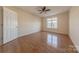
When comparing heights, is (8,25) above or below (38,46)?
above

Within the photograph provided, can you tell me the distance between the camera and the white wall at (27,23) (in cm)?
460

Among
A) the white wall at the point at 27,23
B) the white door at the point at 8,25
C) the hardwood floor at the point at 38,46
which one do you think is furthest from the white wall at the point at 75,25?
the white door at the point at 8,25

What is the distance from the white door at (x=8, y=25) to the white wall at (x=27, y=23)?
399mm

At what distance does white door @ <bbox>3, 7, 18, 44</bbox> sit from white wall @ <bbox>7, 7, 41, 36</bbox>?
0.40 meters

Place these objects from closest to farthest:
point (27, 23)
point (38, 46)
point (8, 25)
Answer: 1. point (38, 46)
2. point (8, 25)
3. point (27, 23)

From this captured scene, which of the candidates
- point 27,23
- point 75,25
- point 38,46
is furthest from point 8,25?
point 75,25

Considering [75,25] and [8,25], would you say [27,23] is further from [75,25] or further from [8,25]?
[75,25]

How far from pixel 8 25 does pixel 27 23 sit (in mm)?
1798

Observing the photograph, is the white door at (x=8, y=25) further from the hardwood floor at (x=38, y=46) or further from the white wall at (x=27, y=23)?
the white wall at (x=27, y=23)

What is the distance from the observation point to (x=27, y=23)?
546 cm

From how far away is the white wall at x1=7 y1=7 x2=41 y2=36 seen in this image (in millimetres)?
4601

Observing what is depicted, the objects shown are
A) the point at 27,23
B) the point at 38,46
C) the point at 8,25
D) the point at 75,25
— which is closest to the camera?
the point at 75,25
